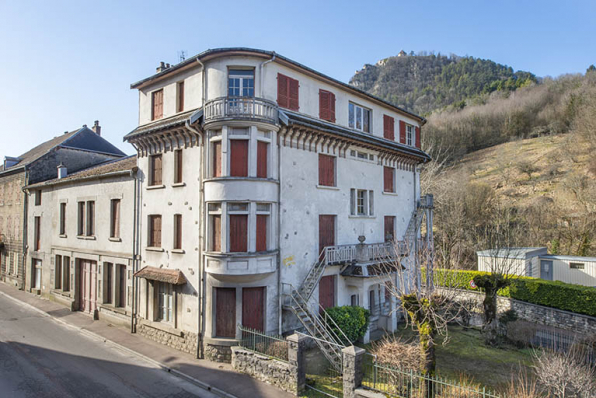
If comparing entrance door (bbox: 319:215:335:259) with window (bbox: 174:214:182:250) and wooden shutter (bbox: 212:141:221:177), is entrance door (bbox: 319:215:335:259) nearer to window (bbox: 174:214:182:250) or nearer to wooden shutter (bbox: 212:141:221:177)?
wooden shutter (bbox: 212:141:221:177)

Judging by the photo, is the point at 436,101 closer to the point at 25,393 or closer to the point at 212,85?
the point at 212,85

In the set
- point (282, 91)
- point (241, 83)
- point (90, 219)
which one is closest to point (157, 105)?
point (241, 83)

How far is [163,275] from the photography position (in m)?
17.6

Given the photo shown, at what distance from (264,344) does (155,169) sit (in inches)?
435

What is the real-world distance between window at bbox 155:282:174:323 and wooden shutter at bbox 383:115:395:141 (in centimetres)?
1644

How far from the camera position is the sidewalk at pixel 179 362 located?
515 inches

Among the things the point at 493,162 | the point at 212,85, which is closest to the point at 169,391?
the point at 212,85

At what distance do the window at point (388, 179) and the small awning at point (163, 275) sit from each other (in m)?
14.0

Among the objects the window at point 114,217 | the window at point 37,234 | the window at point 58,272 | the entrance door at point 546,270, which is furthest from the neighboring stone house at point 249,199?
the window at point 37,234

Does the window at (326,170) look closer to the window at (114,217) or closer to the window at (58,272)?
the window at (114,217)

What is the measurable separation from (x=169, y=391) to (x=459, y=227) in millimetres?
32067

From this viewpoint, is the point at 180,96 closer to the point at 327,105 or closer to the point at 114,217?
the point at 327,105

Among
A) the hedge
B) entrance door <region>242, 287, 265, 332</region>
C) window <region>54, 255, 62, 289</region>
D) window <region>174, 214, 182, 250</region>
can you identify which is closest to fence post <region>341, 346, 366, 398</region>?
entrance door <region>242, 287, 265, 332</region>

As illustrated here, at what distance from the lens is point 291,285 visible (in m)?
17.0
